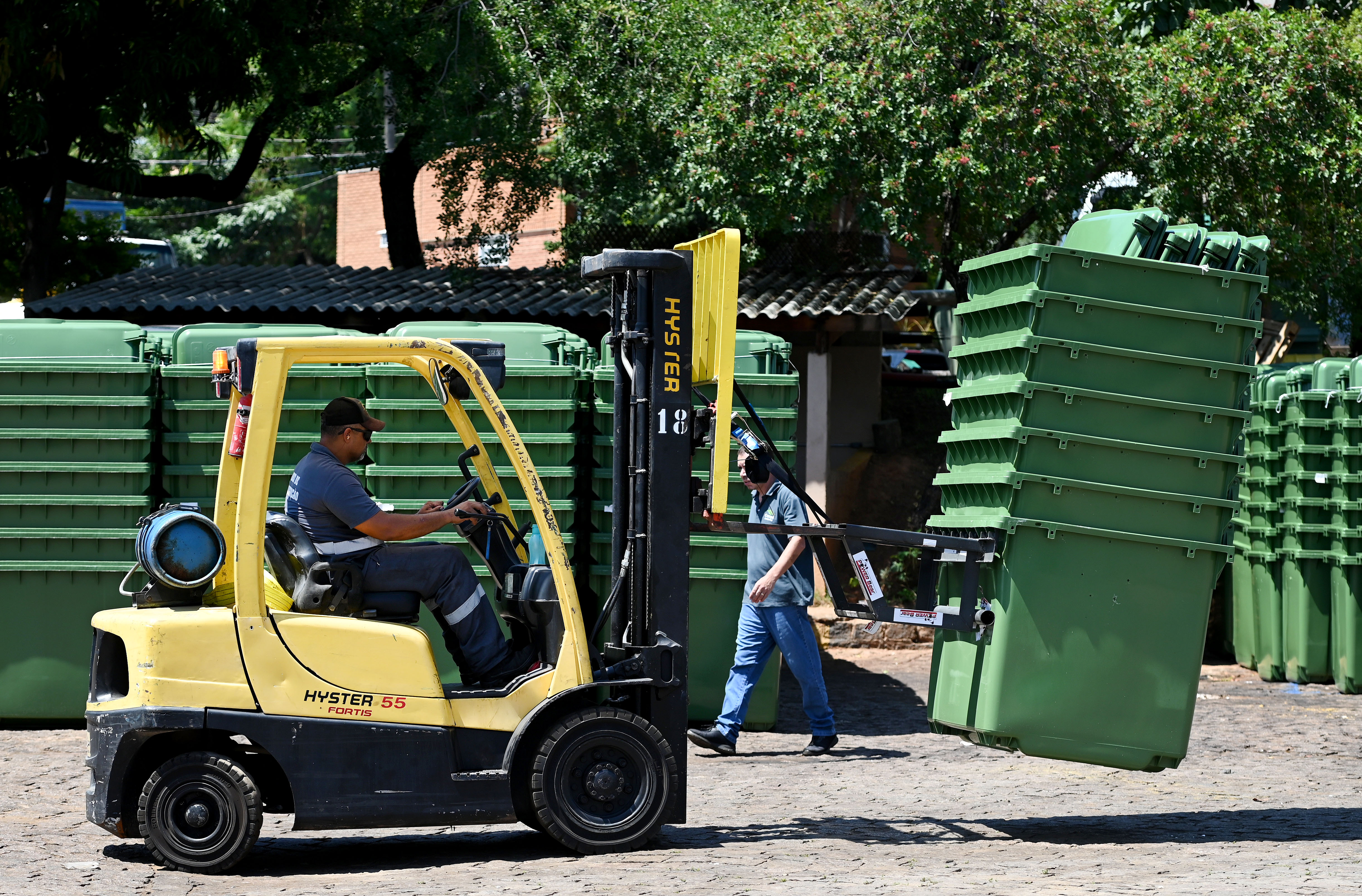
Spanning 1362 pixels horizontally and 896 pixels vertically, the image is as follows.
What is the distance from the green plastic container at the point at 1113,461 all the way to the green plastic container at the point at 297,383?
13.2 ft

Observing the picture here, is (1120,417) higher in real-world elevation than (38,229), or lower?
lower

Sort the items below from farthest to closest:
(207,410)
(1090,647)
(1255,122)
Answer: (1255,122)
(207,410)
(1090,647)

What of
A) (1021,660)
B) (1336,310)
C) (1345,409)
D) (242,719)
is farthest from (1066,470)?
(1336,310)

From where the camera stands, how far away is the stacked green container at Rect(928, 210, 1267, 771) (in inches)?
251

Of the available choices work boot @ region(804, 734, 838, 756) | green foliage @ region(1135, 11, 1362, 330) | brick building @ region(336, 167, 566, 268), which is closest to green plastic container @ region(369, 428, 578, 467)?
work boot @ region(804, 734, 838, 756)

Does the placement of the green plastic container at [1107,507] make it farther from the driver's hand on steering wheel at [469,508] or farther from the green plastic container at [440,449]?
the green plastic container at [440,449]

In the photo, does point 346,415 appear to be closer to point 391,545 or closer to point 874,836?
point 391,545

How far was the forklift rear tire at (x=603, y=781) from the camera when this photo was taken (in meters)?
5.95

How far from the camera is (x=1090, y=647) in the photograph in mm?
6387

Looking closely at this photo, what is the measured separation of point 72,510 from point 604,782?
4448 millimetres

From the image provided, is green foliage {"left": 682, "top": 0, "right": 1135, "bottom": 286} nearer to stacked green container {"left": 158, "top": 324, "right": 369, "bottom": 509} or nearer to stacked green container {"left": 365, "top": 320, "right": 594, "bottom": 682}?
stacked green container {"left": 365, "top": 320, "right": 594, "bottom": 682}

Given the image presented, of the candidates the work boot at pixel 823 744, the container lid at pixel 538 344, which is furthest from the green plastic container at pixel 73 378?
the work boot at pixel 823 744

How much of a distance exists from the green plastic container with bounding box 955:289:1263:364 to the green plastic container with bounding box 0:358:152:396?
5.18 metres

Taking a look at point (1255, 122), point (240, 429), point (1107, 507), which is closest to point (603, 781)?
point (240, 429)
